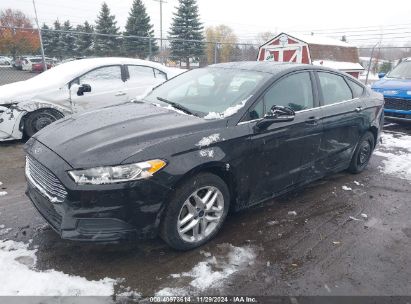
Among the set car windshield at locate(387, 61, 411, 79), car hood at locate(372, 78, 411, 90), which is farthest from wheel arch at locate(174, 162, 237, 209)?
car windshield at locate(387, 61, 411, 79)

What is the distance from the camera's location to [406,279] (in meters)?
2.87

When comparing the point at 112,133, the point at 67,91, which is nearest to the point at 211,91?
the point at 112,133

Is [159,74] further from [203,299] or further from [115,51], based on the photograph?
[115,51]

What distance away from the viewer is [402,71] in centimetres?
948

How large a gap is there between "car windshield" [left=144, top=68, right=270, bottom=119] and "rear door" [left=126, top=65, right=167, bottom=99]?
2.66m

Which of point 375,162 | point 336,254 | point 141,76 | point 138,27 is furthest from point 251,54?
point 138,27

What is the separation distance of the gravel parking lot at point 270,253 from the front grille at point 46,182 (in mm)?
591

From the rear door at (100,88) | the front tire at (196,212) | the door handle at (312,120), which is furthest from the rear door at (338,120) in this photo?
the rear door at (100,88)

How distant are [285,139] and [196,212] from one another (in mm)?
1283

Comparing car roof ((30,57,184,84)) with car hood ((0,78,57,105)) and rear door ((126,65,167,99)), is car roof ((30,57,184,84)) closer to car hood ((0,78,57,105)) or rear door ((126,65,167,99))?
rear door ((126,65,167,99))

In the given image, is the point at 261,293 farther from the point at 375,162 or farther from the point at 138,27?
the point at 138,27

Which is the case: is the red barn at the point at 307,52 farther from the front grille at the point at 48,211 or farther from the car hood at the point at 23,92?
the front grille at the point at 48,211

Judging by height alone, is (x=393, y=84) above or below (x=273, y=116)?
below

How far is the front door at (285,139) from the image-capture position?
11.2ft
